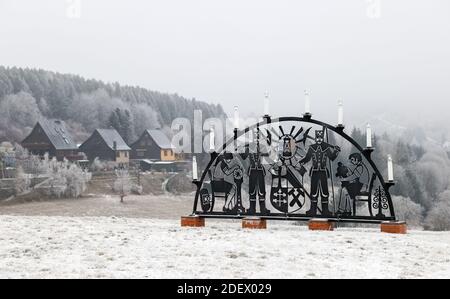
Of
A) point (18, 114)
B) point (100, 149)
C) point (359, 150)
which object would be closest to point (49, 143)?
point (100, 149)

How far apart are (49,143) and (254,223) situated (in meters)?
49.2

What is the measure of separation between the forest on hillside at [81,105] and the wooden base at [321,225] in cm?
5975

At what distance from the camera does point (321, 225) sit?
11977 mm

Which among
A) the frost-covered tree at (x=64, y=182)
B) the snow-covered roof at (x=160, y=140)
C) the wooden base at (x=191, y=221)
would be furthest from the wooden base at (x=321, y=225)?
the snow-covered roof at (x=160, y=140)

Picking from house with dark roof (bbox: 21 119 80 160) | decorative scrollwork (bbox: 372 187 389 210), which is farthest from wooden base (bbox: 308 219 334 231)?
house with dark roof (bbox: 21 119 80 160)

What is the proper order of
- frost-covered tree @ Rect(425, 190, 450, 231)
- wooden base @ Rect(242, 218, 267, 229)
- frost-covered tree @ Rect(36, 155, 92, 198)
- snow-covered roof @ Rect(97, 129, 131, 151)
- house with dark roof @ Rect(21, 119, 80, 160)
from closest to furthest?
1. wooden base @ Rect(242, 218, 267, 229)
2. frost-covered tree @ Rect(425, 190, 450, 231)
3. frost-covered tree @ Rect(36, 155, 92, 198)
4. house with dark roof @ Rect(21, 119, 80, 160)
5. snow-covered roof @ Rect(97, 129, 131, 151)

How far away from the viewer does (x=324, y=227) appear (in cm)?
1195

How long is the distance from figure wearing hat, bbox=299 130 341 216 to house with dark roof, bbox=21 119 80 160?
48.9 meters

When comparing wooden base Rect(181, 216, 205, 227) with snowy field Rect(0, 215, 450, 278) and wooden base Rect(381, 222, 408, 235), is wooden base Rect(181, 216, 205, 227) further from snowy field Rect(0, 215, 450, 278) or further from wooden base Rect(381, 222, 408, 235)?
wooden base Rect(381, 222, 408, 235)

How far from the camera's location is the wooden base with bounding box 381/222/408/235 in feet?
37.5

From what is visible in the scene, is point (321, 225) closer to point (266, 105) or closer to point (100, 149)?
point (266, 105)

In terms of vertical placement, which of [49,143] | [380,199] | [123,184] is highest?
[49,143]
